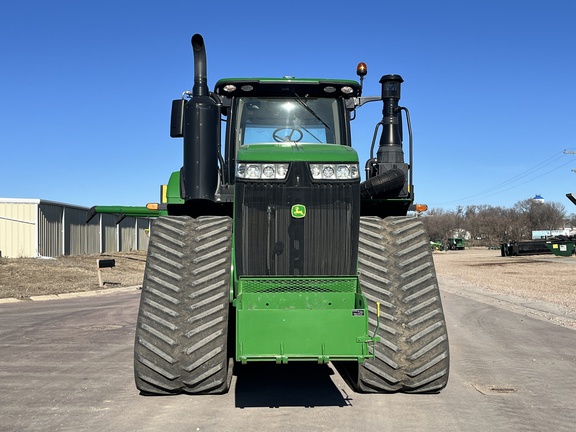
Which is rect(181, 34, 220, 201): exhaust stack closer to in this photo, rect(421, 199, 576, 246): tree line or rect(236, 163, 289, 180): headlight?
rect(236, 163, 289, 180): headlight

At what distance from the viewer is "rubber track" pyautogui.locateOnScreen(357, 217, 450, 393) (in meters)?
5.47

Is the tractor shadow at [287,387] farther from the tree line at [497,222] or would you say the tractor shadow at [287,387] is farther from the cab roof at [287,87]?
the tree line at [497,222]

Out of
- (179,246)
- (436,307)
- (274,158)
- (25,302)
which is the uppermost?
(274,158)

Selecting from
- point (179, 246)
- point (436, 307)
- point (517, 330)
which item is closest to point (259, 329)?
point (179, 246)

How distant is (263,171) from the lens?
569cm

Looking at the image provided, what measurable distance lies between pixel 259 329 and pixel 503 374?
3.47 m

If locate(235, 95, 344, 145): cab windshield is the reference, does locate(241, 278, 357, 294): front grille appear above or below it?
below

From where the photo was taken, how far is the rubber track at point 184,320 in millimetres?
5301

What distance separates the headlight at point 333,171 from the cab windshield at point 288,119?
128 cm

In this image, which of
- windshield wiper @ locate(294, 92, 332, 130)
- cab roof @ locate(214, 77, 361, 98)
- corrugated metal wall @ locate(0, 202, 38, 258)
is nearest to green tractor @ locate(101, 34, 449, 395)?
cab roof @ locate(214, 77, 361, 98)

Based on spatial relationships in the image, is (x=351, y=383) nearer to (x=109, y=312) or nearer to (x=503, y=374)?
(x=503, y=374)

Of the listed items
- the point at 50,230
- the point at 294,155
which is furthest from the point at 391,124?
the point at 50,230

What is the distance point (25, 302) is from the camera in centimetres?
1659

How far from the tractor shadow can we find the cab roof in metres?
3.11
